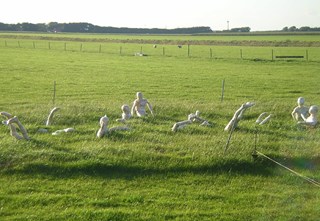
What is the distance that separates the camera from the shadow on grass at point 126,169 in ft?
32.6

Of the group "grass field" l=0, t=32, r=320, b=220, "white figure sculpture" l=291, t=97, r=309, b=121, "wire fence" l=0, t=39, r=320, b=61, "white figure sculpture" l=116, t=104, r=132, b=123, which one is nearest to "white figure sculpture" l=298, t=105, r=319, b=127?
"grass field" l=0, t=32, r=320, b=220

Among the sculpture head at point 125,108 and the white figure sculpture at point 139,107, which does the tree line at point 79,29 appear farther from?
the sculpture head at point 125,108

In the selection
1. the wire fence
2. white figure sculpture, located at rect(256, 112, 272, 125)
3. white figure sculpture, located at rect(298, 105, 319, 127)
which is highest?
the wire fence

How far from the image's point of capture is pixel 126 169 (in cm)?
1023

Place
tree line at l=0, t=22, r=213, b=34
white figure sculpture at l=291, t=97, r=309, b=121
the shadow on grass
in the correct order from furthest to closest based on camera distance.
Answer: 1. tree line at l=0, t=22, r=213, b=34
2. white figure sculpture at l=291, t=97, r=309, b=121
3. the shadow on grass

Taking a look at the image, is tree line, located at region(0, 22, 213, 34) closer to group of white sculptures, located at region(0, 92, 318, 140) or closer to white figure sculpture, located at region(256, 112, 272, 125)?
group of white sculptures, located at region(0, 92, 318, 140)

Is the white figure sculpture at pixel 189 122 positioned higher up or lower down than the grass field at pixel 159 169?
higher up

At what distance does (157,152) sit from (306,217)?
→ 4205 millimetres

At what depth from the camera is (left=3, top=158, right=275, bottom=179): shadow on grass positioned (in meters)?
9.94

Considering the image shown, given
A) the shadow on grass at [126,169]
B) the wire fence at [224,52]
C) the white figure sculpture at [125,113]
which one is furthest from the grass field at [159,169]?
the wire fence at [224,52]

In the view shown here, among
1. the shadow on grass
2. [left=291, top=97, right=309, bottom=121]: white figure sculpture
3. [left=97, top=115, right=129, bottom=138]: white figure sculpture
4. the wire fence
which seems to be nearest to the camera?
the shadow on grass

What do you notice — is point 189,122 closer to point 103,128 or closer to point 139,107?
Answer: point 139,107

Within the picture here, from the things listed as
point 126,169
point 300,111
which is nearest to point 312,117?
point 300,111

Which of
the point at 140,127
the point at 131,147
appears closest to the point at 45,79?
the point at 140,127
